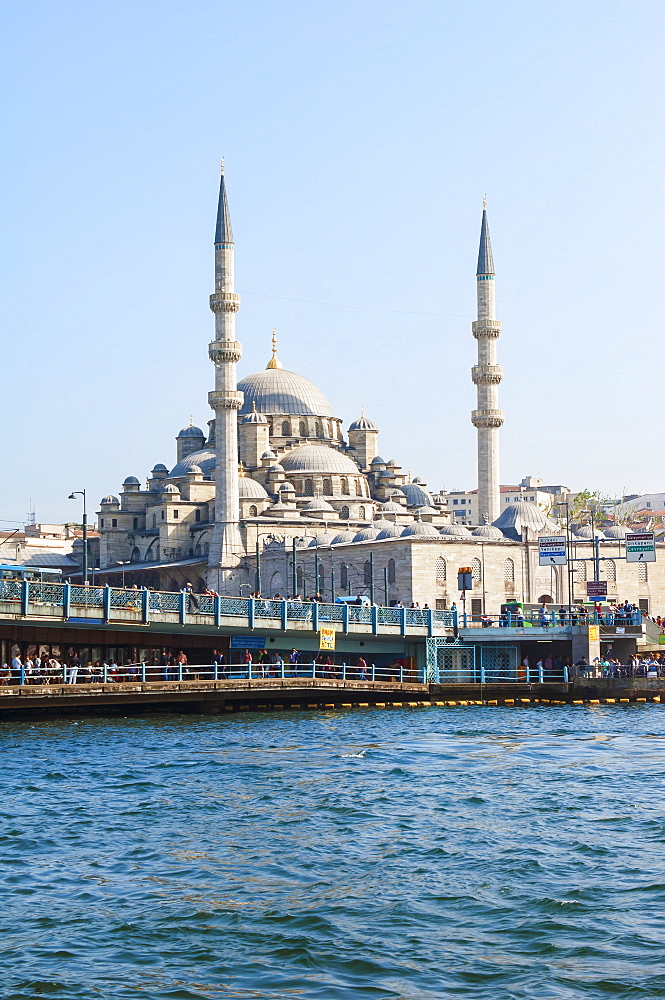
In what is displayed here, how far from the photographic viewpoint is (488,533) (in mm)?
58062

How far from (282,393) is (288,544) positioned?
16.8 m

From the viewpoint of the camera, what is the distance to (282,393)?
77438 millimetres

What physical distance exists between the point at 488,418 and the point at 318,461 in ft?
47.9

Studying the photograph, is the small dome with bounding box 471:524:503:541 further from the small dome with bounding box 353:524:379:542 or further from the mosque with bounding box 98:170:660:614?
the small dome with bounding box 353:524:379:542

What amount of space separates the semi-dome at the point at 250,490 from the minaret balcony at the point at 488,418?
1283 cm

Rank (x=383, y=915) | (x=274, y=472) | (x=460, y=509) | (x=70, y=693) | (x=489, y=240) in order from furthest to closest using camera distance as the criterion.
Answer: (x=460, y=509), (x=274, y=472), (x=489, y=240), (x=70, y=693), (x=383, y=915)

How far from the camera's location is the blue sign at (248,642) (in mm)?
33562

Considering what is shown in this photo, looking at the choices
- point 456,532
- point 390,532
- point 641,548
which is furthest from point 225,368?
point 641,548

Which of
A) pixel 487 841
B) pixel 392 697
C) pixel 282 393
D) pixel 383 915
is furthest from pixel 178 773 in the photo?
pixel 282 393

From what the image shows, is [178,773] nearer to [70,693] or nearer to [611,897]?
[70,693]

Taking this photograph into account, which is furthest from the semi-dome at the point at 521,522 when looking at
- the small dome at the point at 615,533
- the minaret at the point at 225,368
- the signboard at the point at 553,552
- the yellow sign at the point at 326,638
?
the yellow sign at the point at 326,638

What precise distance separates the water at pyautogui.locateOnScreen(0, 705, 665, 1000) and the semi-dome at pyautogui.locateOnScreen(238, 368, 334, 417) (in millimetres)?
53516

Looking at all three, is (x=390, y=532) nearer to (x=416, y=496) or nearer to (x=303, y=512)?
(x=303, y=512)

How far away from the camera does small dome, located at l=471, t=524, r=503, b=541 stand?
57.7 meters
